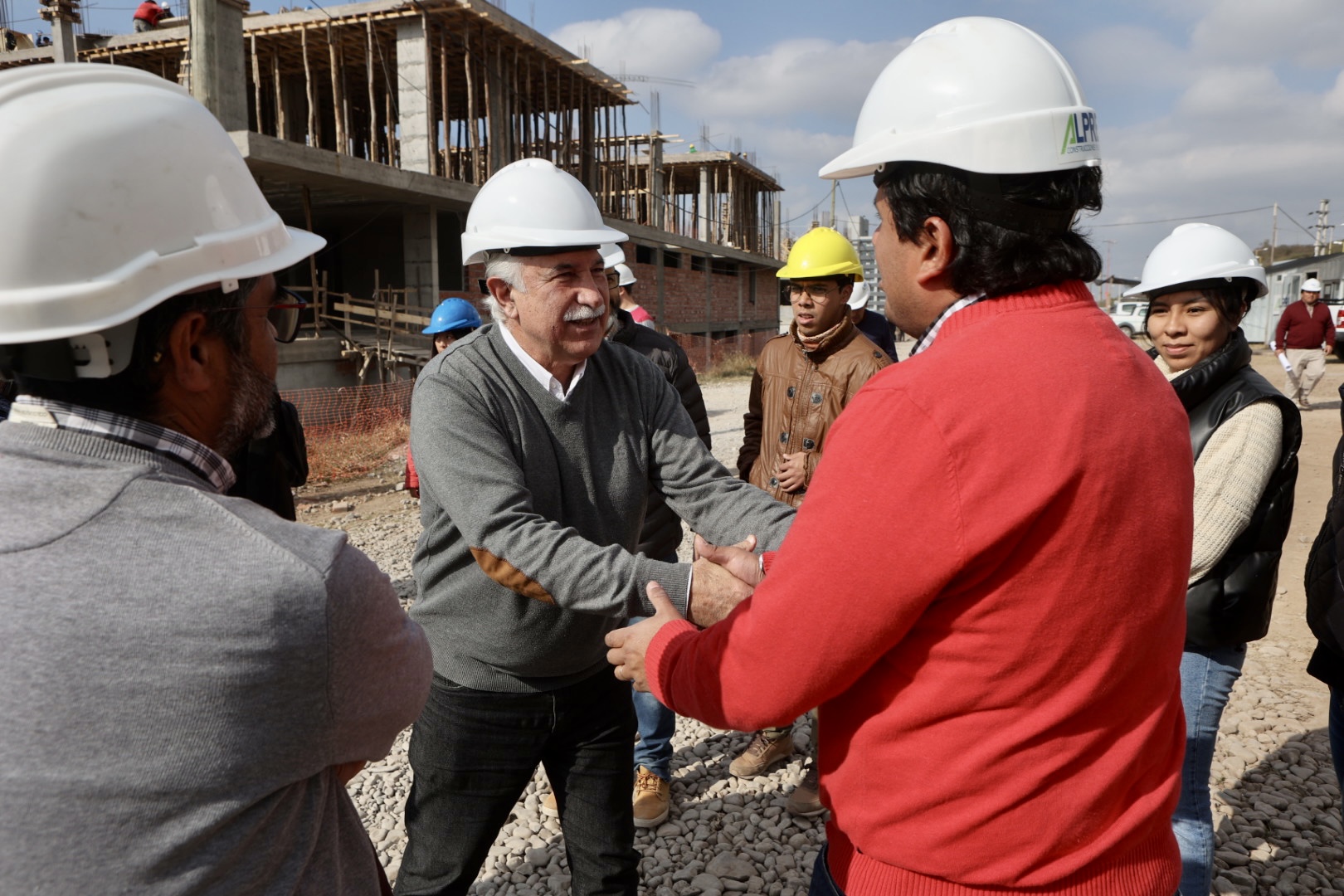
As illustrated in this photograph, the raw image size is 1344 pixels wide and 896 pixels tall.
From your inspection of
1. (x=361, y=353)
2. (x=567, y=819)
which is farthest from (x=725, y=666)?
(x=361, y=353)

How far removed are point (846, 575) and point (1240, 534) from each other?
6.53 feet

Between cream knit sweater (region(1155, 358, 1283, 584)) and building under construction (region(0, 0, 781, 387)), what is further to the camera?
building under construction (region(0, 0, 781, 387))

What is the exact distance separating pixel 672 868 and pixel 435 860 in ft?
4.59

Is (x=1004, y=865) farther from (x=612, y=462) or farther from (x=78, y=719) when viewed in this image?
Answer: (x=612, y=462)

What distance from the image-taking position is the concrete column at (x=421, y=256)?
1579 cm

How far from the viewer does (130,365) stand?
1144 millimetres

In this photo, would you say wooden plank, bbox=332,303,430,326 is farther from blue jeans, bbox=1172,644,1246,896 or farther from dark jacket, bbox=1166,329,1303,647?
blue jeans, bbox=1172,644,1246,896

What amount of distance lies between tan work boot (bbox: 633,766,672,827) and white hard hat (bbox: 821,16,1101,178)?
10.0 feet

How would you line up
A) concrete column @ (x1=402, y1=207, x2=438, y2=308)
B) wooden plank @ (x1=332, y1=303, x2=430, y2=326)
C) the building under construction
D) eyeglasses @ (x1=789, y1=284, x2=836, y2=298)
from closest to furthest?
eyeglasses @ (x1=789, y1=284, x2=836, y2=298), the building under construction, wooden plank @ (x1=332, y1=303, x2=430, y2=326), concrete column @ (x1=402, y1=207, x2=438, y2=308)

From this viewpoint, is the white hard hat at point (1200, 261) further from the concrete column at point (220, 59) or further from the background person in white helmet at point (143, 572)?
the concrete column at point (220, 59)

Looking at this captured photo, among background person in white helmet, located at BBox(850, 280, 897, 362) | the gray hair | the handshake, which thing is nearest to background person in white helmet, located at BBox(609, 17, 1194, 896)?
the handshake

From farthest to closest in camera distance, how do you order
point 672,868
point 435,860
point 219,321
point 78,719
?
point 672,868 < point 435,860 < point 219,321 < point 78,719

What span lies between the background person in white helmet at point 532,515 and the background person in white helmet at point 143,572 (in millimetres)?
963

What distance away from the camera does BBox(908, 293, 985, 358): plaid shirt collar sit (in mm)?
1388
